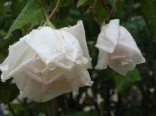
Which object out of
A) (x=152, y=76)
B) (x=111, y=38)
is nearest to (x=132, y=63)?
(x=111, y=38)

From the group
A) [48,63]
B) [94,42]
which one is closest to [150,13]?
[48,63]

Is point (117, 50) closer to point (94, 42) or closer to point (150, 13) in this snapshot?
point (150, 13)

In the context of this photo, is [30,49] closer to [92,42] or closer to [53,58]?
[53,58]

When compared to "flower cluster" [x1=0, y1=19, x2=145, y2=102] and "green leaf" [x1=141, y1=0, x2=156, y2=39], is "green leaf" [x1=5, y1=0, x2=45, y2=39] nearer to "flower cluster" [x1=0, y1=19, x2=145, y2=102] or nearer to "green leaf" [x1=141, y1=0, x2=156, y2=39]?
"flower cluster" [x1=0, y1=19, x2=145, y2=102]

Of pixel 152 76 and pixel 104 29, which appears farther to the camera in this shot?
pixel 152 76

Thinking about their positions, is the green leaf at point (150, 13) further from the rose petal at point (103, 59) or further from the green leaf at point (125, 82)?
the green leaf at point (125, 82)

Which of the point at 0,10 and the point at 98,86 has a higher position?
the point at 0,10

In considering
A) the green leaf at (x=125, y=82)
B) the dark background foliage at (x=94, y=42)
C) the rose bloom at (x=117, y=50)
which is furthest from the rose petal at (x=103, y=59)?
the green leaf at (x=125, y=82)

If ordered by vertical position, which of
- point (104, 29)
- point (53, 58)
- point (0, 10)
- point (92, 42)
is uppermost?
point (53, 58)

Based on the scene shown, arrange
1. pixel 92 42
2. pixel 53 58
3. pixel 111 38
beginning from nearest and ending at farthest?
A: pixel 53 58 → pixel 111 38 → pixel 92 42
